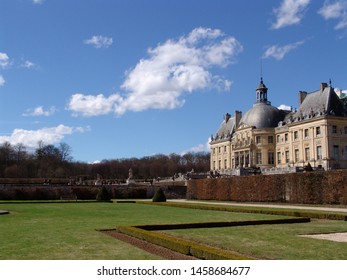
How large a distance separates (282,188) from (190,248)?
85.0ft

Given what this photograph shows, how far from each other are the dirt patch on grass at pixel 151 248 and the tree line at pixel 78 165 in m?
64.6

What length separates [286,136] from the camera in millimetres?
63812

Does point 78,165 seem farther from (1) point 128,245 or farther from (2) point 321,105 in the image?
(1) point 128,245

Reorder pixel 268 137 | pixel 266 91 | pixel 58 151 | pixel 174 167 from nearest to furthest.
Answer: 1. pixel 268 137
2. pixel 266 91
3. pixel 58 151
4. pixel 174 167

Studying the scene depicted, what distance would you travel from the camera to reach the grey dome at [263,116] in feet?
221

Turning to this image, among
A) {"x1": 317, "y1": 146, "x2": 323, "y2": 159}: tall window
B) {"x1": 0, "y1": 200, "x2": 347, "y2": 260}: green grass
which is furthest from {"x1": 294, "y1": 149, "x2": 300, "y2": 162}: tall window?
{"x1": 0, "y1": 200, "x2": 347, "y2": 260}: green grass

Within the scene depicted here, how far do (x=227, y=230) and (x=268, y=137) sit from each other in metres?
53.8

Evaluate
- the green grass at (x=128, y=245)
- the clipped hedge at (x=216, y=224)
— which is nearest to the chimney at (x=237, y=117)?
the clipped hedge at (x=216, y=224)

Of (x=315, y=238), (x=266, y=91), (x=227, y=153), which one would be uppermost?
(x=266, y=91)

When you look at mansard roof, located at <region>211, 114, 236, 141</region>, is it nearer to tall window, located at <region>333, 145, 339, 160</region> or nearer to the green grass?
tall window, located at <region>333, 145, 339, 160</region>

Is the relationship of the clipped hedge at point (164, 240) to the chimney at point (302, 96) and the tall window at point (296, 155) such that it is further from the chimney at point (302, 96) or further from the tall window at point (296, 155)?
the chimney at point (302, 96)
